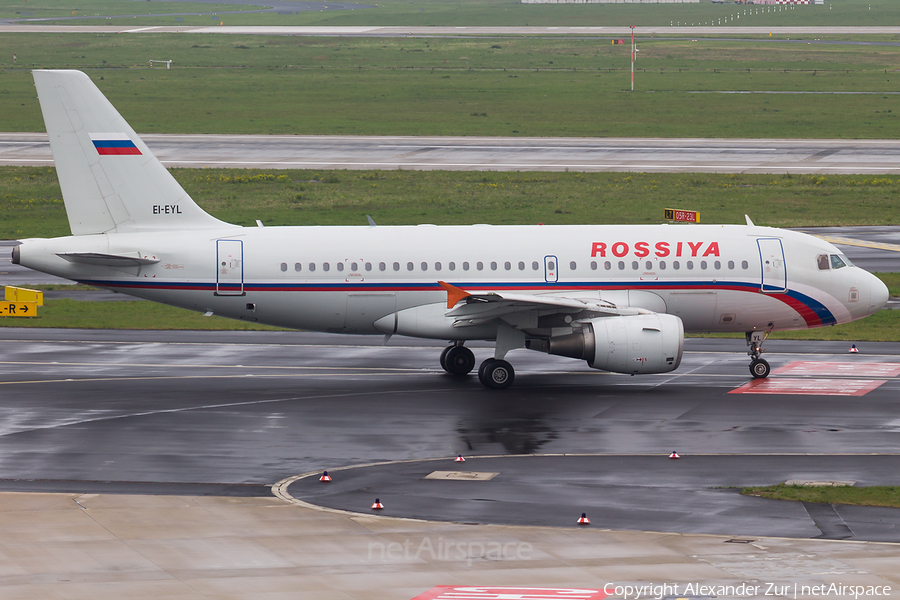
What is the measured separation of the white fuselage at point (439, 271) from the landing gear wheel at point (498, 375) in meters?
1.05

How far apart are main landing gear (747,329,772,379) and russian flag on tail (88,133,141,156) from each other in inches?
796

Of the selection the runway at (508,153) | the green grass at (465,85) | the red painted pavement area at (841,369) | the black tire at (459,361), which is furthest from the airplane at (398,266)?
the green grass at (465,85)

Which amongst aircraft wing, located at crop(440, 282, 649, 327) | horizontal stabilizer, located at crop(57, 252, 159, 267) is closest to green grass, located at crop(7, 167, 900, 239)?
horizontal stabilizer, located at crop(57, 252, 159, 267)

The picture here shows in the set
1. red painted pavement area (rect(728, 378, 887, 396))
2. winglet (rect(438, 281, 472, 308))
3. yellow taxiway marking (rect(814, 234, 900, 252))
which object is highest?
yellow taxiway marking (rect(814, 234, 900, 252))

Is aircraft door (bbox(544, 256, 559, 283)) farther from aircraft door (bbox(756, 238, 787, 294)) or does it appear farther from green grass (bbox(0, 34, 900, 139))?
green grass (bbox(0, 34, 900, 139))

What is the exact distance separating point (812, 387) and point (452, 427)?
11.9 meters

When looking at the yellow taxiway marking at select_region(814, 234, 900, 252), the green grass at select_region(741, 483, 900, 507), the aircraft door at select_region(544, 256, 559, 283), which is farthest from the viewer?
the yellow taxiway marking at select_region(814, 234, 900, 252)

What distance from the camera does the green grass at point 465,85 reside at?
106250 mm

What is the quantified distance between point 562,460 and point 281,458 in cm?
667

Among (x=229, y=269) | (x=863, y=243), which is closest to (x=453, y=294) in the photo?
(x=229, y=269)

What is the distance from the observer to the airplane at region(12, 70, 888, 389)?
3497cm

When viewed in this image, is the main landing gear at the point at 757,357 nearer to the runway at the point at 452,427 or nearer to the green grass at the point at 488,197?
the runway at the point at 452,427

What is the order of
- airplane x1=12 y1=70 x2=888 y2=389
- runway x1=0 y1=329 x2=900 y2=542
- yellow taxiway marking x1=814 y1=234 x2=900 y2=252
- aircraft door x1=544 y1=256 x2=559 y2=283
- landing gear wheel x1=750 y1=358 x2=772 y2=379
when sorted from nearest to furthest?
runway x1=0 y1=329 x2=900 y2=542 → airplane x1=12 y1=70 x2=888 y2=389 → aircraft door x1=544 y1=256 x2=559 y2=283 → landing gear wheel x1=750 y1=358 x2=772 y2=379 → yellow taxiway marking x1=814 y1=234 x2=900 y2=252

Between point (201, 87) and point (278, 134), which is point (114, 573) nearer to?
point (278, 134)
